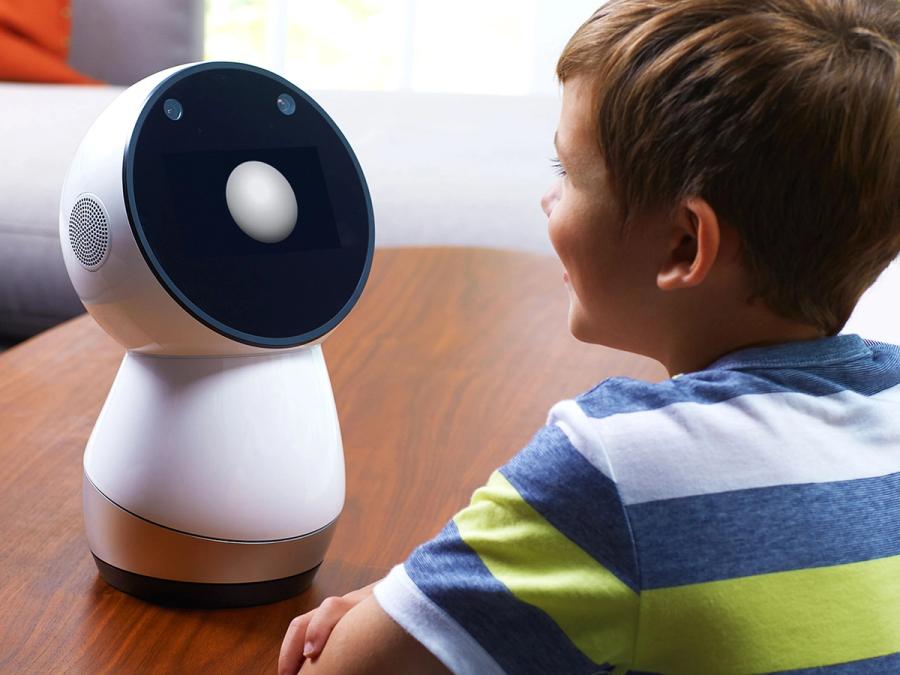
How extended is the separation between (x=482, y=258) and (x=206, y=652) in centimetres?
82

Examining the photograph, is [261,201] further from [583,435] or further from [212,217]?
[583,435]

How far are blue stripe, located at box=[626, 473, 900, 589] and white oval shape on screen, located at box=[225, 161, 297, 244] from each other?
0.24 metres

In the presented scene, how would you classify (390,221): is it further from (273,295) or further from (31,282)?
(273,295)

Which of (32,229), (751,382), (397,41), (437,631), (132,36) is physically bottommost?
(397,41)

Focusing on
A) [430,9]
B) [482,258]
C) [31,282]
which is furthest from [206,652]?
[430,9]

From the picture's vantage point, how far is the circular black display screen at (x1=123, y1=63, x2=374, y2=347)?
22.7 inches

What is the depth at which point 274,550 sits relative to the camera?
629mm

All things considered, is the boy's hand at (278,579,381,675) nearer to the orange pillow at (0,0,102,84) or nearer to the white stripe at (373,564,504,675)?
the white stripe at (373,564,504,675)

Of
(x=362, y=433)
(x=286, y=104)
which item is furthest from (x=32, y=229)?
(x=286, y=104)

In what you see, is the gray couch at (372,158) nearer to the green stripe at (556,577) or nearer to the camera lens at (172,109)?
the camera lens at (172,109)

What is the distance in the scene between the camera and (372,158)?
5.99 ft

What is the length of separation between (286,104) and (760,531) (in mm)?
332

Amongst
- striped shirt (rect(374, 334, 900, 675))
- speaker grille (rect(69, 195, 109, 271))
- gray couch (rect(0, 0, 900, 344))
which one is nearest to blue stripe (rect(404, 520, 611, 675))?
striped shirt (rect(374, 334, 900, 675))

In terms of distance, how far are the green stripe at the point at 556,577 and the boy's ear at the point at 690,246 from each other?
14cm
